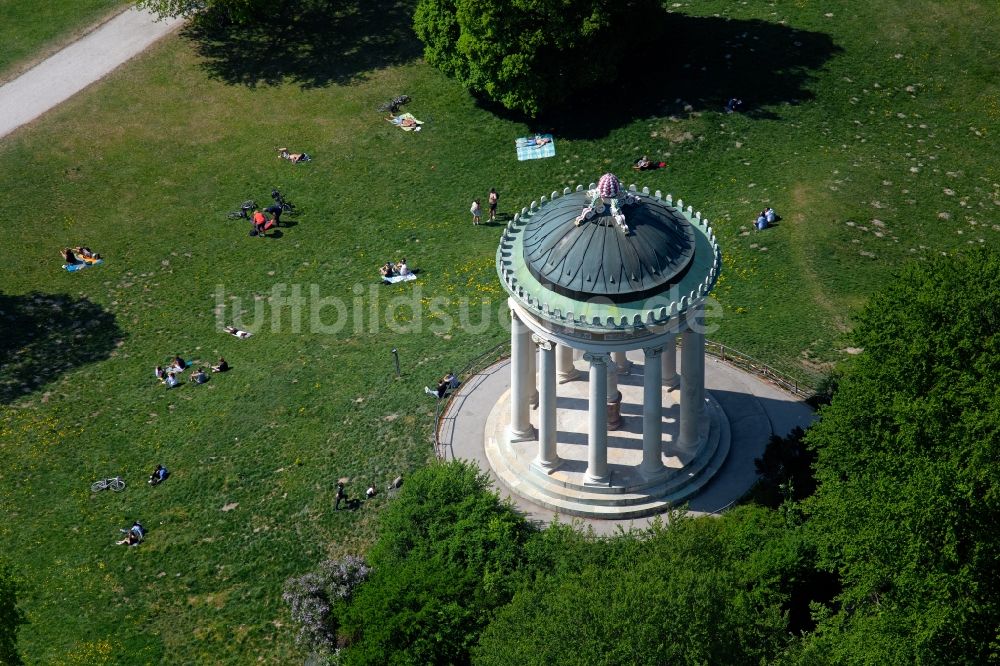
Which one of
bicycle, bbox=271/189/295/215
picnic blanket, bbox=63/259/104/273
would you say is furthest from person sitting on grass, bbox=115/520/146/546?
bicycle, bbox=271/189/295/215

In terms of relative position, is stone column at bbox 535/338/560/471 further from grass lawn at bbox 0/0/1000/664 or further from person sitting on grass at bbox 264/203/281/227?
person sitting on grass at bbox 264/203/281/227

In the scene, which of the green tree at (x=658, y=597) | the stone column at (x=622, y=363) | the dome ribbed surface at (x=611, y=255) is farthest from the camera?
the stone column at (x=622, y=363)

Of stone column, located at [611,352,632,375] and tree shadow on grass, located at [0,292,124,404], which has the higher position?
stone column, located at [611,352,632,375]

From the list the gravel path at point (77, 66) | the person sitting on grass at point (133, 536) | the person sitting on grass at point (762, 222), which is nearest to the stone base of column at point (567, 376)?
the person sitting on grass at point (762, 222)

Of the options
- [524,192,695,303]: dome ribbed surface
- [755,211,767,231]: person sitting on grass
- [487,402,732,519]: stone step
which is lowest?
[487,402,732,519]: stone step

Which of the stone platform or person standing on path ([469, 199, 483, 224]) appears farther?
person standing on path ([469, 199, 483, 224])

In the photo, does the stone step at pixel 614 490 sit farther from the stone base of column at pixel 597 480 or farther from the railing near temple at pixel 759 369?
the railing near temple at pixel 759 369
